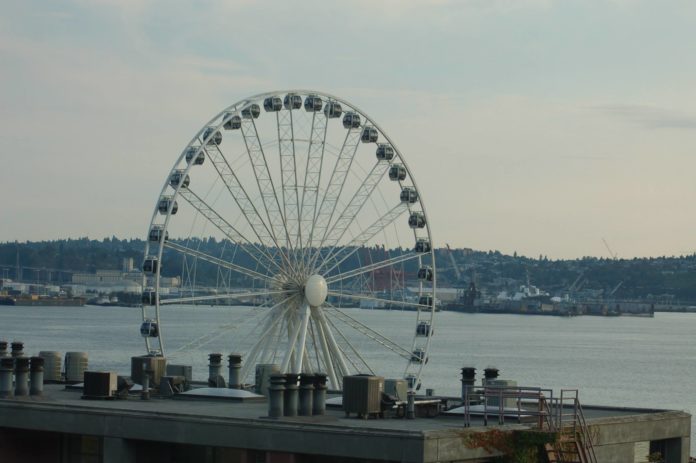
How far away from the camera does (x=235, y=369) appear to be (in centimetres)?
5169

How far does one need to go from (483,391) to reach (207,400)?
10.2 m

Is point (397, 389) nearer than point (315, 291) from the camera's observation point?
Yes

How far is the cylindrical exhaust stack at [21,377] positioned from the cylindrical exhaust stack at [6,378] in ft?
0.63

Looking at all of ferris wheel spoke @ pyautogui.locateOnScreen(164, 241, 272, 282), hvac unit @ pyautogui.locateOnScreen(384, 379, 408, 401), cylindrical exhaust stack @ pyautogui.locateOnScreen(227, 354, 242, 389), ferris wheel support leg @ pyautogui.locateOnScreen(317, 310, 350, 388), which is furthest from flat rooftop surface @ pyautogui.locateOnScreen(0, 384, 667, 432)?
ferris wheel support leg @ pyautogui.locateOnScreen(317, 310, 350, 388)

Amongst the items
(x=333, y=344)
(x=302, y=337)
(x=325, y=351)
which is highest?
(x=302, y=337)

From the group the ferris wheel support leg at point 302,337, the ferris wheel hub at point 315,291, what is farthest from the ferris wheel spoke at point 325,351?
the ferris wheel hub at point 315,291

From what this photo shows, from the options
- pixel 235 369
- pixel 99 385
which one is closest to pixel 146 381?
pixel 99 385

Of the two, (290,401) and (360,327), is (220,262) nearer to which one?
(360,327)

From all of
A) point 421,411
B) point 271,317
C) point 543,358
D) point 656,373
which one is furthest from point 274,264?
point 543,358

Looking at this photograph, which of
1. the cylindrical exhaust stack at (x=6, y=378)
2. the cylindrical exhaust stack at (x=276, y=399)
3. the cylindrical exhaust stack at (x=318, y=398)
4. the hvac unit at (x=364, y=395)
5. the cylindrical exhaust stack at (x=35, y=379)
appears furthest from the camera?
the cylindrical exhaust stack at (x=35, y=379)

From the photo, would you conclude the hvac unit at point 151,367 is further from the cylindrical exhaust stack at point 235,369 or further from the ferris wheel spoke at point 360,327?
the ferris wheel spoke at point 360,327

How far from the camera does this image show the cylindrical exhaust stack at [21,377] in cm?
4450

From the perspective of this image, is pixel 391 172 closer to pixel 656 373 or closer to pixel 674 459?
pixel 674 459

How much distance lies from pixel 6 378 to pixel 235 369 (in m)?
9.74
